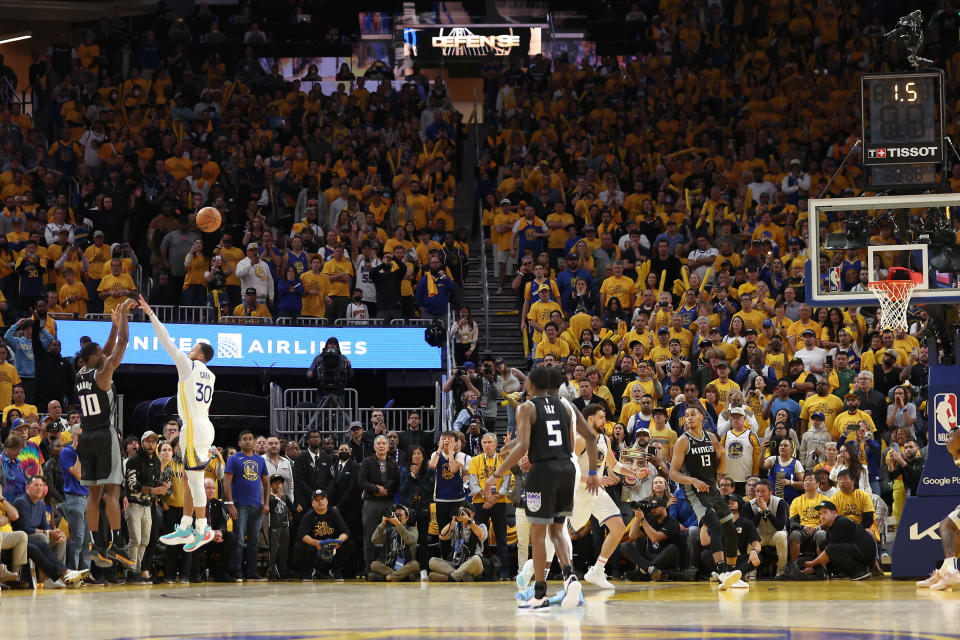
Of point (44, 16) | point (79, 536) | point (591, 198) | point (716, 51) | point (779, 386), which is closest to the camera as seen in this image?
point (79, 536)

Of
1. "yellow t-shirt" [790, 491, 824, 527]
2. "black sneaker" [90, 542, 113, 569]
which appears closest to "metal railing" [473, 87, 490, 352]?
"yellow t-shirt" [790, 491, 824, 527]

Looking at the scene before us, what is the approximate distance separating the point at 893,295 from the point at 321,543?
8.17 m

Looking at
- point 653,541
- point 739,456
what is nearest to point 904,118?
point 739,456

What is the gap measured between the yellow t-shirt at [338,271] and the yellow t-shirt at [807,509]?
9334mm

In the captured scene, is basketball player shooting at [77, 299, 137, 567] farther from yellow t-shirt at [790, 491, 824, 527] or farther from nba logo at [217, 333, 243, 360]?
yellow t-shirt at [790, 491, 824, 527]

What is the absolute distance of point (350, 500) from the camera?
19.0m

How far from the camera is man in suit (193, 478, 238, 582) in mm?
17906

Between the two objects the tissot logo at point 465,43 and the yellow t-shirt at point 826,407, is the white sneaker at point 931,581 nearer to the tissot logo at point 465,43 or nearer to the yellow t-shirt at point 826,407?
the yellow t-shirt at point 826,407

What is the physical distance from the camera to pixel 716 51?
3256 cm

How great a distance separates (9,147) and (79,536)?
12.1 metres

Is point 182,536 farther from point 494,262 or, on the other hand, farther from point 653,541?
point 494,262

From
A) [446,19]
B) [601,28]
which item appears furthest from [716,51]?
[446,19]

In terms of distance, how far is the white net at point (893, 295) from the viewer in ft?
51.3

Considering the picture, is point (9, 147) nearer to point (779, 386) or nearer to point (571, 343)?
point (571, 343)
